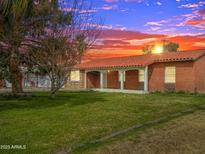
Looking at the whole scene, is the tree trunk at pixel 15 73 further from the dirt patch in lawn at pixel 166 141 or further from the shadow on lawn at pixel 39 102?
the dirt patch in lawn at pixel 166 141

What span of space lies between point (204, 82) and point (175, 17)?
20.5ft

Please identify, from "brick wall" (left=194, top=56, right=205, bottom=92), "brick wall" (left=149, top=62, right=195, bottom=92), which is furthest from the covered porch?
"brick wall" (left=194, top=56, right=205, bottom=92)

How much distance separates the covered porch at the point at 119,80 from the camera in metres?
28.2

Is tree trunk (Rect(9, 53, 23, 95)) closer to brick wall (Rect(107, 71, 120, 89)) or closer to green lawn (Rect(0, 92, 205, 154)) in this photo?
green lawn (Rect(0, 92, 205, 154))

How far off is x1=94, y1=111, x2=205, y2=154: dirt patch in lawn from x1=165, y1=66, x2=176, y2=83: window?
15.5 m

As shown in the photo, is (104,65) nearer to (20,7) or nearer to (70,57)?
(70,57)

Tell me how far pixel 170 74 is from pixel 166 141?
18402mm

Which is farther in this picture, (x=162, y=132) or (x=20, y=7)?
(x=162, y=132)

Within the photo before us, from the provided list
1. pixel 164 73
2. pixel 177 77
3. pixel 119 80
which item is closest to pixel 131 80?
pixel 119 80

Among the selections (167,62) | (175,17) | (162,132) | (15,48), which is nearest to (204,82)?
(167,62)

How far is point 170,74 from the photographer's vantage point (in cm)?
2555

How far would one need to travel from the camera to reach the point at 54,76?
685 inches

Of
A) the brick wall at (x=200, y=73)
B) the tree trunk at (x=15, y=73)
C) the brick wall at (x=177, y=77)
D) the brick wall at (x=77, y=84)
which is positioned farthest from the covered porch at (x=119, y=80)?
the tree trunk at (x=15, y=73)

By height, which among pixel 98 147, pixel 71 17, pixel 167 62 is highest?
pixel 71 17
